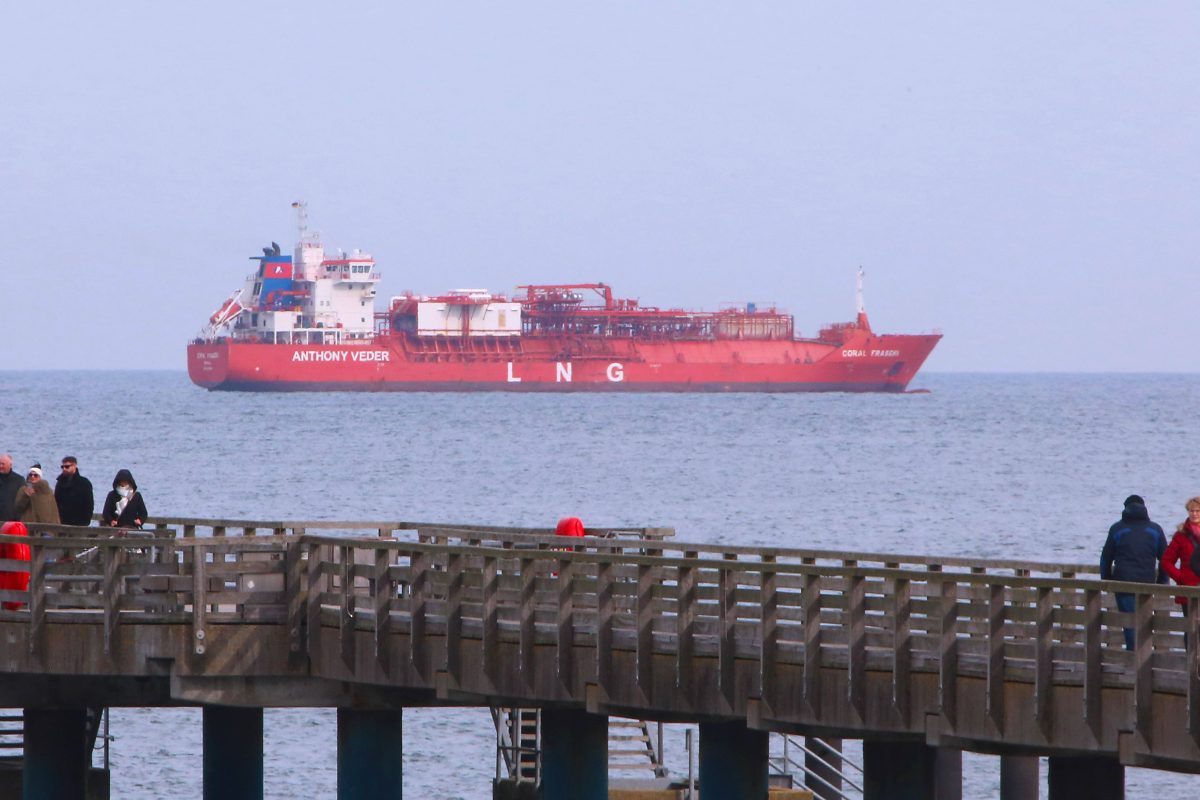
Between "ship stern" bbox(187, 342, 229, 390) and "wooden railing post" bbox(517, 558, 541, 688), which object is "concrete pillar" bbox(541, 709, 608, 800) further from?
"ship stern" bbox(187, 342, 229, 390)

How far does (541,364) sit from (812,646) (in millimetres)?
142719

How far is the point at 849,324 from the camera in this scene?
15912 centimetres

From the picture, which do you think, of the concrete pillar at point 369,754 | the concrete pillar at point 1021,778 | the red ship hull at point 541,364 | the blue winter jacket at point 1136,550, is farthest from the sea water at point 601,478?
the blue winter jacket at point 1136,550

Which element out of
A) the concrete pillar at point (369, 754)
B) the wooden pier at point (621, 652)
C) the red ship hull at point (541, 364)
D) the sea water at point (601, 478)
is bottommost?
the sea water at point (601, 478)

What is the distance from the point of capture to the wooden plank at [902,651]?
12273mm

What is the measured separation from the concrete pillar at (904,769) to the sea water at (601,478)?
940 centimetres

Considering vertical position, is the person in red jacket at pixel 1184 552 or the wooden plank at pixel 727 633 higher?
the person in red jacket at pixel 1184 552

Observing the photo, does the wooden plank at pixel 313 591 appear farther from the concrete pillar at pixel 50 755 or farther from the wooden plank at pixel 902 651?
the wooden plank at pixel 902 651

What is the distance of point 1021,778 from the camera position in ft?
A: 57.1

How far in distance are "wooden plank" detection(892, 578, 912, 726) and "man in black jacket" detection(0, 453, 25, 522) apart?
7.94m

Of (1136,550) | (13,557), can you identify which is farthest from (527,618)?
(13,557)

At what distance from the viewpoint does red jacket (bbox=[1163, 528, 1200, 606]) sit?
42.5 feet

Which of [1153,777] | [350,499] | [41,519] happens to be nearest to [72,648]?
[41,519]

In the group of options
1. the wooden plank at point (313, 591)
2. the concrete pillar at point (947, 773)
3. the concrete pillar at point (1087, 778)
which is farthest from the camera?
the concrete pillar at point (947, 773)
